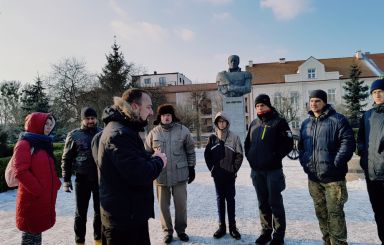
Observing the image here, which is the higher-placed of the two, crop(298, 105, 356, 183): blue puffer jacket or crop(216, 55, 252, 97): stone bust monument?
crop(216, 55, 252, 97): stone bust monument

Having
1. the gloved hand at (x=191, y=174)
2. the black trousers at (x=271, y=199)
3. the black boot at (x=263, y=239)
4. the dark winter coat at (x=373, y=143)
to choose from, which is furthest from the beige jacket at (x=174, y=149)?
the dark winter coat at (x=373, y=143)

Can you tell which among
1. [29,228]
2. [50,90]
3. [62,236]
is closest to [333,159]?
[29,228]

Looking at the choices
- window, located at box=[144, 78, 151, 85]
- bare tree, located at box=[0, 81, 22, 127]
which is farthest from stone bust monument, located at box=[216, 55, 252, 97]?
window, located at box=[144, 78, 151, 85]

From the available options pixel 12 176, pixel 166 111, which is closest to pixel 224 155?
pixel 166 111

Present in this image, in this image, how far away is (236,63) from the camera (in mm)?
10781

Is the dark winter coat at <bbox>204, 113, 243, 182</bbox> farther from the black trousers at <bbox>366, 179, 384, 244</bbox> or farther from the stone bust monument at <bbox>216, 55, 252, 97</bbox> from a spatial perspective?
the stone bust monument at <bbox>216, 55, 252, 97</bbox>

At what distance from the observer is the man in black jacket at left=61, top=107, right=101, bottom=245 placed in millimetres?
4145

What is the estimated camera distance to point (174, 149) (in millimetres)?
4520

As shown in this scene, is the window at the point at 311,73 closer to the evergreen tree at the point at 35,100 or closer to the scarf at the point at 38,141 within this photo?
the evergreen tree at the point at 35,100

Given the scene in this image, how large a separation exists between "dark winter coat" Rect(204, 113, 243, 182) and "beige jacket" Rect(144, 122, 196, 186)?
353 mm

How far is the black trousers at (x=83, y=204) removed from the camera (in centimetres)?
412

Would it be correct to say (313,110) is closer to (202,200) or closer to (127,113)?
(127,113)

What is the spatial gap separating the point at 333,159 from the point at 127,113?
2565 mm

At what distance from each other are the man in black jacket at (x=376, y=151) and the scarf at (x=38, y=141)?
3744 mm
